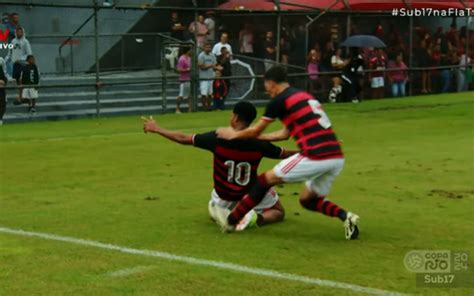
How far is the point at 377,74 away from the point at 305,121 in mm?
22176

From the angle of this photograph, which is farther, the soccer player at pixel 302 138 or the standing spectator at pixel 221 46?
the standing spectator at pixel 221 46

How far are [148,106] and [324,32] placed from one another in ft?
21.7

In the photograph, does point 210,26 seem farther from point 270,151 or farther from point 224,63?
point 270,151

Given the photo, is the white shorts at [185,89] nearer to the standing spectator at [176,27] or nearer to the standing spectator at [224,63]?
the standing spectator at [224,63]

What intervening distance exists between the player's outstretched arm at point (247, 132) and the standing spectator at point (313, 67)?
19.7 metres

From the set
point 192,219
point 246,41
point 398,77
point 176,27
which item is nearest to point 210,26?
point 176,27

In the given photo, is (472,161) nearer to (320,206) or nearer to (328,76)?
(320,206)

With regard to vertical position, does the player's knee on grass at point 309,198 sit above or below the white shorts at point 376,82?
below

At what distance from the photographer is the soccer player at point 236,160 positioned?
9.21m

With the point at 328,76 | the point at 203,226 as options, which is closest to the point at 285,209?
the point at 203,226

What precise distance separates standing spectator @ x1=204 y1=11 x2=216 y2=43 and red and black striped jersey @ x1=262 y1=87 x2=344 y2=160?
19.4 meters

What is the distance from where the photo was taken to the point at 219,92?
1037 inches

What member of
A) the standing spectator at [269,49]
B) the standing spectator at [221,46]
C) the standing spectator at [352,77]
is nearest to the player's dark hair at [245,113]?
the standing spectator at [221,46]

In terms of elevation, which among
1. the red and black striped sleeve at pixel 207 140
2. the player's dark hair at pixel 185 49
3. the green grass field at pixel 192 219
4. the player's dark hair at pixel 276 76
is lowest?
the green grass field at pixel 192 219
